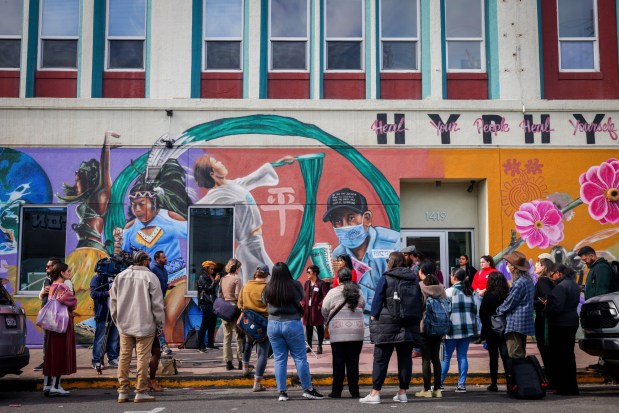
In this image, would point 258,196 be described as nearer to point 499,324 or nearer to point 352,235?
point 352,235

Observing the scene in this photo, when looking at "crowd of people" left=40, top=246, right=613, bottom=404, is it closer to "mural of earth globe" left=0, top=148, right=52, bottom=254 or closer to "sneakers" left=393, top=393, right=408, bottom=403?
"sneakers" left=393, top=393, right=408, bottom=403

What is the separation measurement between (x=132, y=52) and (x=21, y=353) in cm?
867

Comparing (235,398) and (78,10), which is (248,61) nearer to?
(78,10)

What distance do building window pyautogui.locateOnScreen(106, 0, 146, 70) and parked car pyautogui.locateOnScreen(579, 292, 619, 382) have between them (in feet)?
36.8

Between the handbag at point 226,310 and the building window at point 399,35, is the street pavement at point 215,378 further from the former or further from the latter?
the building window at point 399,35

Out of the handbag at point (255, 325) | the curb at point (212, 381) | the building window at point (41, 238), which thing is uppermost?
the building window at point (41, 238)

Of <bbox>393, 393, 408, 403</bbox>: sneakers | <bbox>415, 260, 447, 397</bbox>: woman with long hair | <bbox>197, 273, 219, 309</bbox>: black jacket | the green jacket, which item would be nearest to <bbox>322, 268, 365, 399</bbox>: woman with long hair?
<bbox>393, 393, 408, 403</bbox>: sneakers

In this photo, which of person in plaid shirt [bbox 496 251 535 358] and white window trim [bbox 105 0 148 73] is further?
white window trim [bbox 105 0 148 73]

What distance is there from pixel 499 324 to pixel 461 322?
631 mm

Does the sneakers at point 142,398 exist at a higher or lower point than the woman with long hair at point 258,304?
lower

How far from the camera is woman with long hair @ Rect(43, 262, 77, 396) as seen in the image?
1039cm

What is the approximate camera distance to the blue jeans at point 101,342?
40.2ft

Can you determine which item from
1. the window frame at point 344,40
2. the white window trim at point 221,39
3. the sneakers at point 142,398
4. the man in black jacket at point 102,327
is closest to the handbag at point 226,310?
the man in black jacket at point 102,327

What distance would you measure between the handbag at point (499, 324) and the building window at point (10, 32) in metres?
12.5
